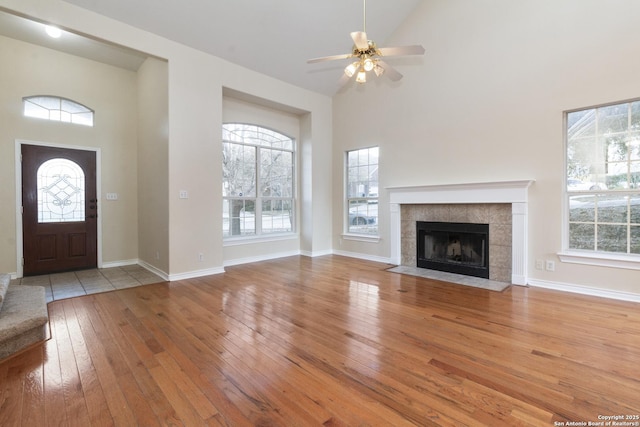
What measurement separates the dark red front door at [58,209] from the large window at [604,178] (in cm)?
741

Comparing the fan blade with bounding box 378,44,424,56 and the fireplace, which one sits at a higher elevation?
the fan blade with bounding box 378,44,424,56

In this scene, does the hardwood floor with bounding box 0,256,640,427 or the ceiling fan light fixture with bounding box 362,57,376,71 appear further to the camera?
the ceiling fan light fixture with bounding box 362,57,376,71

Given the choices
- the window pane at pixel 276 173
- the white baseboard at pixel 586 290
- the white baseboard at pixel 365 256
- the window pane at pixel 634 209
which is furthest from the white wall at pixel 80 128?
the window pane at pixel 634 209

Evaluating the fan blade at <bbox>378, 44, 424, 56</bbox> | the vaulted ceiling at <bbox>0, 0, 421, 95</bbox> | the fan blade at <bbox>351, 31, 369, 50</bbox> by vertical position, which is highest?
the vaulted ceiling at <bbox>0, 0, 421, 95</bbox>

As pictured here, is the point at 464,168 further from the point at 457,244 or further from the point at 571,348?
the point at 571,348

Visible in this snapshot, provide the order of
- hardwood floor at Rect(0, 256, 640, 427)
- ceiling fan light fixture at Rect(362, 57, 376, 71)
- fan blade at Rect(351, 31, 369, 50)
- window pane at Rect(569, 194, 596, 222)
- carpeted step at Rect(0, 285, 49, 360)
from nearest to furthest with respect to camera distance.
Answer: hardwood floor at Rect(0, 256, 640, 427), carpeted step at Rect(0, 285, 49, 360), fan blade at Rect(351, 31, 369, 50), ceiling fan light fixture at Rect(362, 57, 376, 71), window pane at Rect(569, 194, 596, 222)

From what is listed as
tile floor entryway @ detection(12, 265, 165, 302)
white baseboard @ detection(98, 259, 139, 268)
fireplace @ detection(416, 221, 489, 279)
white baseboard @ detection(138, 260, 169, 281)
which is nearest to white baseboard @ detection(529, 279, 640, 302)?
fireplace @ detection(416, 221, 489, 279)

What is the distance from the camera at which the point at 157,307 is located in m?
3.22

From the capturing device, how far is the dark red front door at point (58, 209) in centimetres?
455

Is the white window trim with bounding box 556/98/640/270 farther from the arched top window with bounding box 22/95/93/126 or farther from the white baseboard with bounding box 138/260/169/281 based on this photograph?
the arched top window with bounding box 22/95/93/126

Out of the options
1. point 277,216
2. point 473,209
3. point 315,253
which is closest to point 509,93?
point 473,209

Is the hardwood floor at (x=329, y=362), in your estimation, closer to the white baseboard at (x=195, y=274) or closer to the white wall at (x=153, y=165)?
the white baseboard at (x=195, y=274)

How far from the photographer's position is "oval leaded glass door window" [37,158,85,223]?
4684mm

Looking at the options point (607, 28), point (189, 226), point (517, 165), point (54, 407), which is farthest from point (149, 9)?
point (607, 28)
